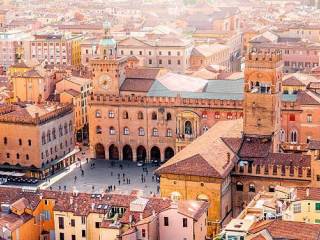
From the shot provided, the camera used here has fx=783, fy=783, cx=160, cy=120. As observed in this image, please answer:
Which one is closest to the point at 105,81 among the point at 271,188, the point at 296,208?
the point at 271,188

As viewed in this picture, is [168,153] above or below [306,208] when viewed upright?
below

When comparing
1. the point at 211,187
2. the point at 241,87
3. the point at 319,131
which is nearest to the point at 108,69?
the point at 241,87

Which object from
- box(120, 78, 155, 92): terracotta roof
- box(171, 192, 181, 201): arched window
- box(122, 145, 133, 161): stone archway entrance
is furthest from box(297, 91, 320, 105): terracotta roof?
box(171, 192, 181, 201): arched window

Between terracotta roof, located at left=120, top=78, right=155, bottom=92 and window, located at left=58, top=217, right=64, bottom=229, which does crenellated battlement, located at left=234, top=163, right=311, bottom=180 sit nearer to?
window, located at left=58, top=217, right=64, bottom=229

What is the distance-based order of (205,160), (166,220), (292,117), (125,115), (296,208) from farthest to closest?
(125,115) → (292,117) → (205,160) → (166,220) → (296,208)

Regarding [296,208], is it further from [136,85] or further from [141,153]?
[136,85]

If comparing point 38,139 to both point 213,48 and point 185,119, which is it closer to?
point 185,119
